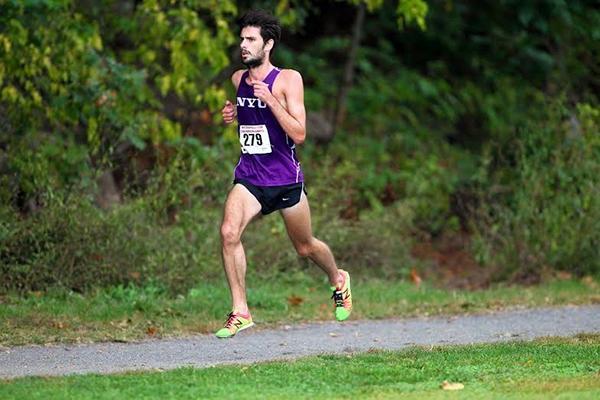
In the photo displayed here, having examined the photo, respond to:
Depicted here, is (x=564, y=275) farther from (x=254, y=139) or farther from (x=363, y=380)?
(x=363, y=380)

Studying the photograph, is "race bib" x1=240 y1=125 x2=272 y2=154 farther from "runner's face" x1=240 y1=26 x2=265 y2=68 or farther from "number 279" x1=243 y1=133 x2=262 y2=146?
"runner's face" x1=240 y1=26 x2=265 y2=68

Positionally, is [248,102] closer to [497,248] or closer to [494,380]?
[494,380]

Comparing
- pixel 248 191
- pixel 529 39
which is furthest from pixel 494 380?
pixel 529 39

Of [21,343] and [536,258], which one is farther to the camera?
[536,258]

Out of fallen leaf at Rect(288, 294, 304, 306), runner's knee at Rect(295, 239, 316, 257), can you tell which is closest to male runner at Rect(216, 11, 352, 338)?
runner's knee at Rect(295, 239, 316, 257)

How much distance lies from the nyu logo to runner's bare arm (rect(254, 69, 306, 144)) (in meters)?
0.17

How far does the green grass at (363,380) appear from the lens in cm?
791

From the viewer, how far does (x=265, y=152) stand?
32.9ft

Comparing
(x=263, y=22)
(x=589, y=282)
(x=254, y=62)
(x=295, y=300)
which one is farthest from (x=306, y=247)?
(x=589, y=282)

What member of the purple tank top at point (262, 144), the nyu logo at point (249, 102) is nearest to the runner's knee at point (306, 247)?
the purple tank top at point (262, 144)

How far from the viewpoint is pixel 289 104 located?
9.86 metres

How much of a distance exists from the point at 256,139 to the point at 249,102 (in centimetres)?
27

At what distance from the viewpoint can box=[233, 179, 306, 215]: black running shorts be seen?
1005 centimetres

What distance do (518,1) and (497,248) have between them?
409 cm
